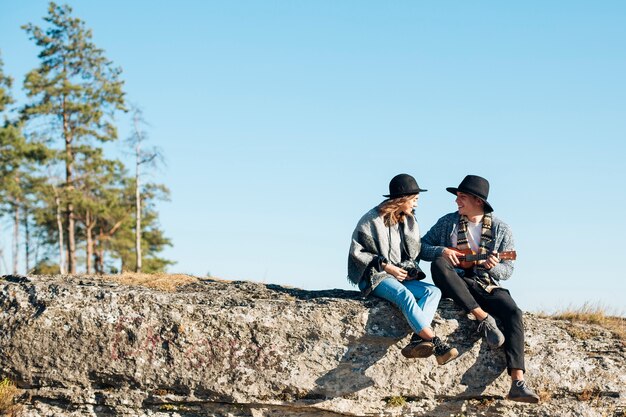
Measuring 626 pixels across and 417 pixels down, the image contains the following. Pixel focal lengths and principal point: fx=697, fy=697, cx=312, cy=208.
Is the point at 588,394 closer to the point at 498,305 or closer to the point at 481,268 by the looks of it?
the point at 498,305

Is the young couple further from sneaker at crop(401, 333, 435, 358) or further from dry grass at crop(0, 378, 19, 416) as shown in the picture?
dry grass at crop(0, 378, 19, 416)

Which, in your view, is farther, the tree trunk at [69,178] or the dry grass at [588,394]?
the tree trunk at [69,178]

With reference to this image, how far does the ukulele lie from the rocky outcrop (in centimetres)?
60

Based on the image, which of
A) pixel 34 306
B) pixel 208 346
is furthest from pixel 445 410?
pixel 34 306

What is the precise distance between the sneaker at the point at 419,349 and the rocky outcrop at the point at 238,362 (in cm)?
34

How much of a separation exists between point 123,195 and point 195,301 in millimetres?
30308

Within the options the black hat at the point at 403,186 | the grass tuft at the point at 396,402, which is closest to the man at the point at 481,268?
the black hat at the point at 403,186

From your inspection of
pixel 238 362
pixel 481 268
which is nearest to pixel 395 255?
pixel 481 268

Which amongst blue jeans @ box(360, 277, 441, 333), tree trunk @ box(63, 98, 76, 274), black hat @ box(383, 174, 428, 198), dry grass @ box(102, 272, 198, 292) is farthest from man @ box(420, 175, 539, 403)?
tree trunk @ box(63, 98, 76, 274)

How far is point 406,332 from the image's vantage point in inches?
320

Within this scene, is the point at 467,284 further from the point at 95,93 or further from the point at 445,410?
the point at 95,93

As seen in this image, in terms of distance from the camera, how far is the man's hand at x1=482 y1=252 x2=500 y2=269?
8.20 m

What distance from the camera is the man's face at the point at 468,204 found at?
336 inches

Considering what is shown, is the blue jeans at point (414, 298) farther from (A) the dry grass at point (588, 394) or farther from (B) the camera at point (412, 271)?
(A) the dry grass at point (588, 394)
